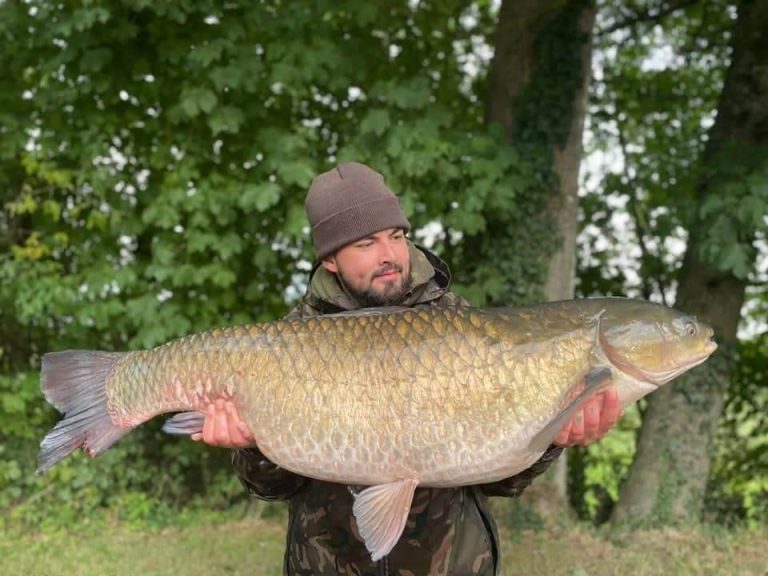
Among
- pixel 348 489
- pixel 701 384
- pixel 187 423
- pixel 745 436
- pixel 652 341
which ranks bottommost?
Answer: pixel 745 436

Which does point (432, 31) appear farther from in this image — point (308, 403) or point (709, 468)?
point (308, 403)

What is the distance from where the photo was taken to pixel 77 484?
24.0 ft

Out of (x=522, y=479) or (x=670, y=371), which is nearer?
(x=670, y=371)

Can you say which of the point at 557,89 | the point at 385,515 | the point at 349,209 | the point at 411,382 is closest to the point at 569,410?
the point at 411,382

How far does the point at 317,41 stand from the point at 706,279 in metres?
3.51

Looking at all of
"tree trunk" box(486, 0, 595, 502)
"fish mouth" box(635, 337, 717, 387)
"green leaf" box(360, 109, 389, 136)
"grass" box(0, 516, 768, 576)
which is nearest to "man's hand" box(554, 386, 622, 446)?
"fish mouth" box(635, 337, 717, 387)

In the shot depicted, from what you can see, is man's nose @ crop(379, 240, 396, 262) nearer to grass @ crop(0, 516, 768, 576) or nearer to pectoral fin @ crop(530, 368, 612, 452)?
pectoral fin @ crop(530, 368, 612, 452)

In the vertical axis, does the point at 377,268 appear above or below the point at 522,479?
above

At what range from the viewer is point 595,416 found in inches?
94.0

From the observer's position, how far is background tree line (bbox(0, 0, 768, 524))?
6.09 meters

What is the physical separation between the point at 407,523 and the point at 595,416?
2.29ft

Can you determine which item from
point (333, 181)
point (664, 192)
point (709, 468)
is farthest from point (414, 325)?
point (709, 468)

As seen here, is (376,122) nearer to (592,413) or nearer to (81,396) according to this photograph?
(81,396)

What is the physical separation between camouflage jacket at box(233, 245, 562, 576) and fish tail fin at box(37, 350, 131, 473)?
0.43 metres
